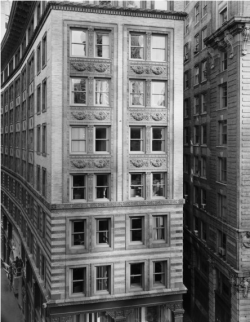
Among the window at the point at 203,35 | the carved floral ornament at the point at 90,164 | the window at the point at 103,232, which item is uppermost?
the window at the point at 203,35

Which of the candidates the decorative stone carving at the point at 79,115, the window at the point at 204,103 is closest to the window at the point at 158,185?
the decorative stone carving at the point at 79,115

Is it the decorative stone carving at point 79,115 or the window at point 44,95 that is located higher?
the window at point 44,95

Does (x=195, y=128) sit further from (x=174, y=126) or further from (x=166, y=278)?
(x=166, y=278)

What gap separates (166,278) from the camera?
26250mm

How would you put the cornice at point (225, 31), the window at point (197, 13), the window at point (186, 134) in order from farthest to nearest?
the window at point (186, 134), the window at point (197, 13), the cornice at point (225, 31)

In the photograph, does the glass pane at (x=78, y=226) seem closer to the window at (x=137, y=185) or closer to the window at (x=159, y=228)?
the window at (x=137, y=185)

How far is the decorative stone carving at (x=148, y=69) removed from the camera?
2542 centimetres

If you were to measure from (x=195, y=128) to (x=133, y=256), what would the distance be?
16467 millimetres

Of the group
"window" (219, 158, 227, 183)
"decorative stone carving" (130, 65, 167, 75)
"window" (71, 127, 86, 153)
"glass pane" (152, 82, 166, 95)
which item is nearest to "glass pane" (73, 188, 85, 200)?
"window" (71, 127, 86, 153)

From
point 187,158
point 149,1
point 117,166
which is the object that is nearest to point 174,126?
point 117,166

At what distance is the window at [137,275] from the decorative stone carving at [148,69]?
1338cm

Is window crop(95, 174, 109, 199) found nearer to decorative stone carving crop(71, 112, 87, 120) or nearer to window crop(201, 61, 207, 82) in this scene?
decorative stone carving crop(71, 112, 87, 120)

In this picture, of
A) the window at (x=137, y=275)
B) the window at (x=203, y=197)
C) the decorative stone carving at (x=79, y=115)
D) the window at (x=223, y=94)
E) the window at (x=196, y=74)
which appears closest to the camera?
the decorative stone carving at (x=79, y=115)

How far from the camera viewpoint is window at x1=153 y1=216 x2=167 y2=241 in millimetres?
26203
